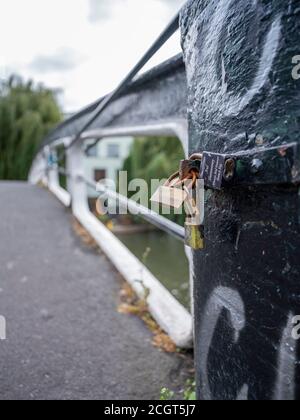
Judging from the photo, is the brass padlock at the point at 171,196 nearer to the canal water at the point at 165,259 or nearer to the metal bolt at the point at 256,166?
the metal bolt at the point at 256,166

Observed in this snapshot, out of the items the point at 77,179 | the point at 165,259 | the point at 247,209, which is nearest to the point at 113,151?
the point at 165,259

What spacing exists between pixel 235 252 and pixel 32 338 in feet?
5.36

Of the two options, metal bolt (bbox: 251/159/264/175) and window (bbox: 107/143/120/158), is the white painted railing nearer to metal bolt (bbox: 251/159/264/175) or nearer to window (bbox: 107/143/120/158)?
metal bolt (bbox: 251/159/264/175)

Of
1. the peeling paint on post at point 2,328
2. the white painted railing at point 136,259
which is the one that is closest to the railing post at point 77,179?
the white painted railing at point 136,259

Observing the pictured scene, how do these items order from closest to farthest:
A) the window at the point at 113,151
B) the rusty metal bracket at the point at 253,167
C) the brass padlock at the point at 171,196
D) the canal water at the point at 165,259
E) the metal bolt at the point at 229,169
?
the rusty metal bracket at the point at 253,167 < the metal bolt at the point at 229,169 < the brass padlock at the point at 171,196 < the canal water at the point at 165,259 < the window at the point at 113,151

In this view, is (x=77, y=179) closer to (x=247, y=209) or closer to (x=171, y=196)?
(x=171, y=196)

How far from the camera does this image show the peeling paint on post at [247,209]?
110 cm

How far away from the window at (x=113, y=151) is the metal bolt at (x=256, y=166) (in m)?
36.0

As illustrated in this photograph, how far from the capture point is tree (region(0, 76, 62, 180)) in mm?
24431

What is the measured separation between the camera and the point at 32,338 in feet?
8.04

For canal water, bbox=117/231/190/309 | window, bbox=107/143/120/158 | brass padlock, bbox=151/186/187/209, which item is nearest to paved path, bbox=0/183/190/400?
brass padlock, bbox=151/186/187/209

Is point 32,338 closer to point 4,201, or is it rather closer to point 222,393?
point 222,393

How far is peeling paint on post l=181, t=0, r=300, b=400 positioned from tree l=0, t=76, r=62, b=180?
23667mm

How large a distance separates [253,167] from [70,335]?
181 centimetres
